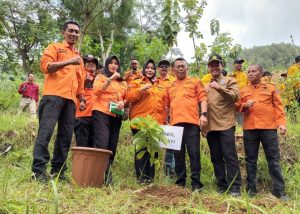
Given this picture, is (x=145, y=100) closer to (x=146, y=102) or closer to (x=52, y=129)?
Result: (x=146, y=102)

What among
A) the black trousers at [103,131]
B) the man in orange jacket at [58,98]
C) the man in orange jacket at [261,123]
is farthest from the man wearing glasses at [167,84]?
the man in orange jacket at [58,98]

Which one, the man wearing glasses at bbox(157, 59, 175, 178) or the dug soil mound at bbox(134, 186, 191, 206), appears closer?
the dug soil mound at bbox(134, 186, 191, 206)

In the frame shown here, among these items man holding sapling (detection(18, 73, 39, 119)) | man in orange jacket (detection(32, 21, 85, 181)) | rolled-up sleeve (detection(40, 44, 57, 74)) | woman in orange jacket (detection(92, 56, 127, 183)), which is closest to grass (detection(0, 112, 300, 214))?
man in orange jacket (detection(32, 21, 85, 181))

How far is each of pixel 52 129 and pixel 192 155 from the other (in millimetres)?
1625

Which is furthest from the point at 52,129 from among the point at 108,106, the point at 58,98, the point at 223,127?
the point at 223,127

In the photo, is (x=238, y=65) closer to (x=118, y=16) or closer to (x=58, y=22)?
(x=118, y=16)

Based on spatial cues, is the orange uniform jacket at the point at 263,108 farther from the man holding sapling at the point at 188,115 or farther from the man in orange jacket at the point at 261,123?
the man holding sapling at the point at 188,115

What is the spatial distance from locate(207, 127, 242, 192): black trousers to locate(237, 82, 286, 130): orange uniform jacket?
31 centimetres

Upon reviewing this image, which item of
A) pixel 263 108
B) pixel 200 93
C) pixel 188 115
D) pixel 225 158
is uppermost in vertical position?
pixel 200 93

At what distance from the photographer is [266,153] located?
4113 mm

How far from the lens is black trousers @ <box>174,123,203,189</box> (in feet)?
13.3

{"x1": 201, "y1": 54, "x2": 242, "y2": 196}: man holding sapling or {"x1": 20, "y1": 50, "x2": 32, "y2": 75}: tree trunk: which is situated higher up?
{"x1": 20, "y1": 50, "x2": 32, "y2": 75}: tree trunk

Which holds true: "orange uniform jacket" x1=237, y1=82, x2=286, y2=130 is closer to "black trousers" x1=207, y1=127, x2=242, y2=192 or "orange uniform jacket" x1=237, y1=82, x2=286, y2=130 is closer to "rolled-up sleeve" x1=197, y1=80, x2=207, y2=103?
"black trousers" x1=207, y1=127, x2=242, y2=192

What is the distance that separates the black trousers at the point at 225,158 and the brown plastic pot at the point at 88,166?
54.8 inches
